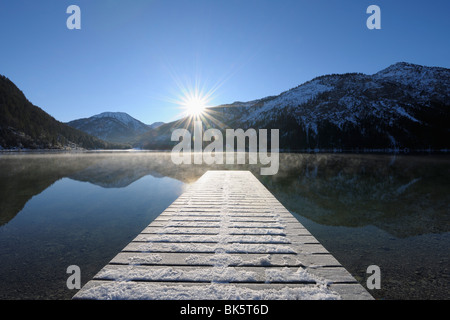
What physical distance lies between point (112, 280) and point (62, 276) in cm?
293

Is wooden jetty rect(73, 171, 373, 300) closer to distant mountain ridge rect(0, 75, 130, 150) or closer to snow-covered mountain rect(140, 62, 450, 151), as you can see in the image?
distant mountain ridge rect(0, 75, 130, 150)

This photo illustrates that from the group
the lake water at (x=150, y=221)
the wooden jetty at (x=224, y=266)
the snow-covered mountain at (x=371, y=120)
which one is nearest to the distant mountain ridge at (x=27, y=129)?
the lake water at (x=150, y=221)

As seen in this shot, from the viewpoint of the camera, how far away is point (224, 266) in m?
3.58

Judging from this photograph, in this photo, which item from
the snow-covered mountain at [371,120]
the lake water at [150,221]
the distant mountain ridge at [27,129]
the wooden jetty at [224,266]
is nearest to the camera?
the wooden jetty at [224,266]

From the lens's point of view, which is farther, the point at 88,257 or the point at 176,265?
the point at 88,257

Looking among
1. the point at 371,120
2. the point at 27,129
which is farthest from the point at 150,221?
the point at 371,120

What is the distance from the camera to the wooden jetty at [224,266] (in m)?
2.90

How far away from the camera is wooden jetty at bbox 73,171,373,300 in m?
2.90

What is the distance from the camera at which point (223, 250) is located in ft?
13.8

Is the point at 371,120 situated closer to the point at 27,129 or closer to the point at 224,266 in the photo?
the point at 224,266

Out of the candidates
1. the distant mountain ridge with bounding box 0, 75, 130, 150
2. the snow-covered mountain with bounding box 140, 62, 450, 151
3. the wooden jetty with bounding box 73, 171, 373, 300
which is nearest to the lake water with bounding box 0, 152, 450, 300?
the wooden jetty with bounding box 73, 171, 373, 300

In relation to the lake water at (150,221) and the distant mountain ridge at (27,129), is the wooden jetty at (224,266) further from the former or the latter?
the distant mountain ridge at (27,129)
